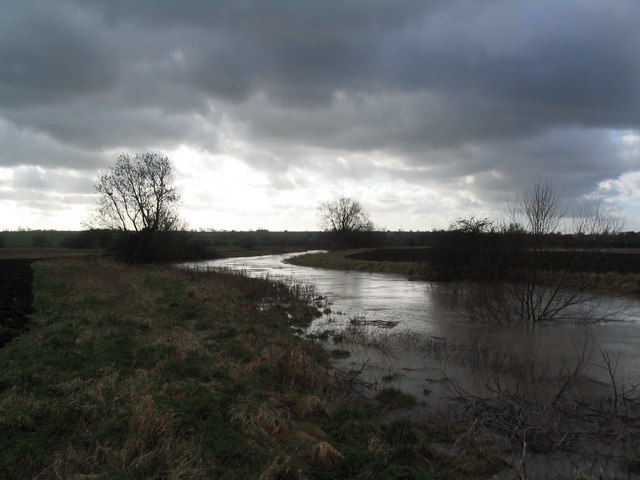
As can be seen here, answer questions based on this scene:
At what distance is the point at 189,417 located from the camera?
569 cm

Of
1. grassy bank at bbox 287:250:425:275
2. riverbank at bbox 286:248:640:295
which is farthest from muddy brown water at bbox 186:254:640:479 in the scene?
grassy bank at bbox 287:250:425:275

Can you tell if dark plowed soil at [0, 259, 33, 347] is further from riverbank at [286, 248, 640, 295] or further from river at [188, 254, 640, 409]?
riverbank at [286, 248, 640, 295]

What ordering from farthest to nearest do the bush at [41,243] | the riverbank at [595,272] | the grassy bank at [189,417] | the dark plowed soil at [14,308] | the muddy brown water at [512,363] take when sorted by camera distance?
the bush at [41,243], the riverbank at [595,272], the dark plowed soil at [14,308], the muddy brown water at [512,363], the grassy bank at [189,417]

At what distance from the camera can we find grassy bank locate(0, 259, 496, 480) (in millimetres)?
4602

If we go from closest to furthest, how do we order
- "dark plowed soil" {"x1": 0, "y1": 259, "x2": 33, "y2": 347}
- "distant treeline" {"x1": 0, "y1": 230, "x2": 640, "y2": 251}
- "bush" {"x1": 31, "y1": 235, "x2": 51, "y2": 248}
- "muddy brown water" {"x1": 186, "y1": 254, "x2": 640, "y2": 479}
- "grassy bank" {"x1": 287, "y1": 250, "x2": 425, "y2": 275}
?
1. "muddy brown water" {"x1": 186, "y1": 254, "x2": 640, "y2": 479}
2. "dark plowed soil" {"x1": 0, "y1": 259, "x2": 33, "y2": 347}
3. "distant treeline" {"x1": 0, "y1": 230, "x2": 640, "y2": 251}
4. "grassy bank" {"x1": 287, "y1": 250, "x2": 425, "y2": 275}
5. "bush" {"x1": 31, "y1": 235, "x2": 51, "y2": 248}

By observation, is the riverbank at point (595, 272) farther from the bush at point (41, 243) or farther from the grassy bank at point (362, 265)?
the bush at point (41, 243)

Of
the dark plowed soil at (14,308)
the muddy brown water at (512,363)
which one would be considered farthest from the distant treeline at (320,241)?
the dark plowed soil at (14,308)

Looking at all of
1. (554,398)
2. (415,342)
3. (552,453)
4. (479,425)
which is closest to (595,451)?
(552,453)

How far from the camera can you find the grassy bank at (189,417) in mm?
4602

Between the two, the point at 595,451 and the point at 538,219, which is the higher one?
the point at 538,219

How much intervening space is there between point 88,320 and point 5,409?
648cm

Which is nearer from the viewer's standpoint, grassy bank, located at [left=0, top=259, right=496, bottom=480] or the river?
grassy bank, located at [left=0, top=259, right=496, bottom=480]

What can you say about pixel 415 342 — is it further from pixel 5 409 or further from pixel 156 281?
pixel 156 281

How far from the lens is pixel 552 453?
5.59 meters
